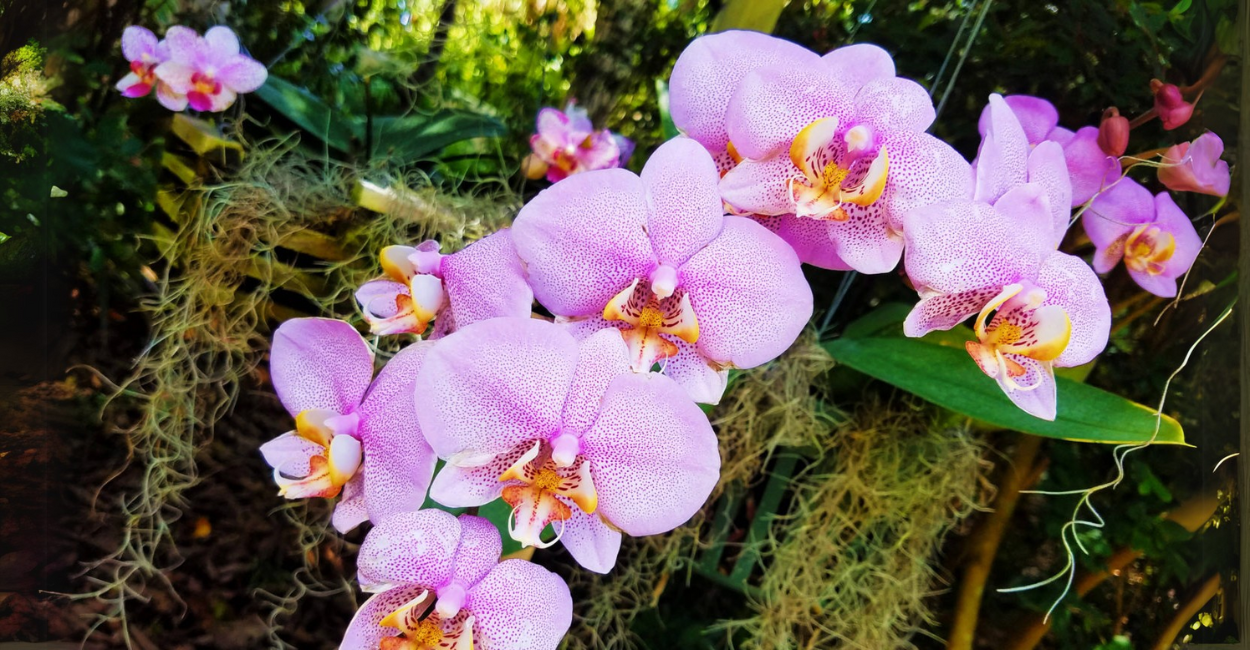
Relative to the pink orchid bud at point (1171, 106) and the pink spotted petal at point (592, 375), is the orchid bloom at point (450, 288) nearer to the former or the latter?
the pink spotted petal at point (592, 375)

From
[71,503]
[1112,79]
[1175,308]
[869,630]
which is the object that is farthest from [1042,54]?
[71,503]

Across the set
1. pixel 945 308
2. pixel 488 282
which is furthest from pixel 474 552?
pixel 945 308

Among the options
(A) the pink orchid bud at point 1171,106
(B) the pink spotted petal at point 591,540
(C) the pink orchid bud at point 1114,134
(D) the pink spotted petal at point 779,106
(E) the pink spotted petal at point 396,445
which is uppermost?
(D) the pink spotted petal at point 779,106

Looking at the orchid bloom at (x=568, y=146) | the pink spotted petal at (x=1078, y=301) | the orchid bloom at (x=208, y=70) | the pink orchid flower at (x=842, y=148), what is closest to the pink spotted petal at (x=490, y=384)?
the pink orchid flower at (x=842, y=148)

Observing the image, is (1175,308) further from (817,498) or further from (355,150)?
(355,150)

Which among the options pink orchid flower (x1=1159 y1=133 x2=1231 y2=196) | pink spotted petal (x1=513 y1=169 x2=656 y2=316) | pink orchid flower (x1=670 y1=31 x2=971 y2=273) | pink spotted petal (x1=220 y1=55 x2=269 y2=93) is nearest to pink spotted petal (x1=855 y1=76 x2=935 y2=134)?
pink orchid flower (x1=670 y1=31 x2=971 y2=273)

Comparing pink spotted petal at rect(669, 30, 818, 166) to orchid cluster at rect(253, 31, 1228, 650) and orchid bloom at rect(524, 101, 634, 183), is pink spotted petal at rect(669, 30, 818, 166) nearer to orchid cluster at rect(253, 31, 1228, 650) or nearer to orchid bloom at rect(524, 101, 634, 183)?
orchid cluster at rect(253, 31, 1228, 650)
